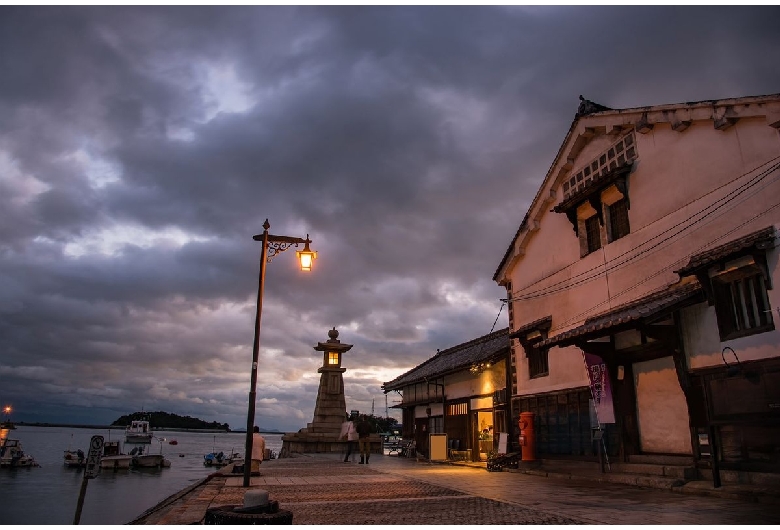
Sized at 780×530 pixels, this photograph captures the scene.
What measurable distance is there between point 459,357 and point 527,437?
38.6ft

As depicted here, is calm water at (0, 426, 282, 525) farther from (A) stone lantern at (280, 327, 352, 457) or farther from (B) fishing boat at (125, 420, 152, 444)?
(B) fishing boat at (125, 420, 152, 444)

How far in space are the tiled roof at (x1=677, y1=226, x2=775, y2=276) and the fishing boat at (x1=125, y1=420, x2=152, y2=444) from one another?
4043 inches

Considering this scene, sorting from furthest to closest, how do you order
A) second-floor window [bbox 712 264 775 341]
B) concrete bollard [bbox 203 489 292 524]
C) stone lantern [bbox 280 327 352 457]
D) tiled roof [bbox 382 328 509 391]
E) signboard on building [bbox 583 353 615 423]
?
stone lantern [bbox 280 327 352 457]
tiled roof [bbox 382 328 509 391]
signboard on building [bbox 583 353 615 423]
second-floor window [bbox 712 264 775 341]
concrete bollard [bbox 203 489 292 524]

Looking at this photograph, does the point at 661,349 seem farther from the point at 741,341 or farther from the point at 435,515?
the point at 435,515

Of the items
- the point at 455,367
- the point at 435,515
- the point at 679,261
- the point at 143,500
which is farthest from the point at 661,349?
the point at 143,500

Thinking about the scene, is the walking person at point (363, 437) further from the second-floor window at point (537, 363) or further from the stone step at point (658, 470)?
the stone step at point (658, 470)

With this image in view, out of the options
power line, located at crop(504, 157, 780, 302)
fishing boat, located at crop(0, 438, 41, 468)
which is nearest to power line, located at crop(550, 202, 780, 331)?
power line, located at crop(504, 157, 780, 302)

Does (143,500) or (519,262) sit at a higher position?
(519,262)

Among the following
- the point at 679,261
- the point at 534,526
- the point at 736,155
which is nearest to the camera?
the point at 534,526

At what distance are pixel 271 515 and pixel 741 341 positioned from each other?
395 inches

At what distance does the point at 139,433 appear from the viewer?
3792 inches

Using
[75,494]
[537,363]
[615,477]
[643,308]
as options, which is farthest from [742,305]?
[75,494]

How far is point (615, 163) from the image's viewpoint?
16141 mm

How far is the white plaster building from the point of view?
1042 cm
